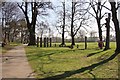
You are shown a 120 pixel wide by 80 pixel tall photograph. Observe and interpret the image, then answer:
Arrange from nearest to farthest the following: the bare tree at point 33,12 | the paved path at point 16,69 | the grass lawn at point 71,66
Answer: the paved path at point 16,69 < the grass lawn at point 71,66 < the bare tree at point 33,12

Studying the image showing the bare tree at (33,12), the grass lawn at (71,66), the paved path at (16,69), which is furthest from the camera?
the bare tree at (33,12)

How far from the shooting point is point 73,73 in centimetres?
1156

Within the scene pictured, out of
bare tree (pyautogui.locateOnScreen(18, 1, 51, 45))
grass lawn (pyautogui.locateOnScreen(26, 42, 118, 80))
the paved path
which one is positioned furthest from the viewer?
bare tree (pyautogui.locateOnScreen(18, 1, 51, 45))

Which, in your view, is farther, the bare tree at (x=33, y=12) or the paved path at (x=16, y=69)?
the bare tree at (x=33, y=12)

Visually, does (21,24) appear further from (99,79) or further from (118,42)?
(99,79)

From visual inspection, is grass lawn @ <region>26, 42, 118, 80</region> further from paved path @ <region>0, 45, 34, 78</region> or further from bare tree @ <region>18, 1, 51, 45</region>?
bare tree @ <region>18, 1, 51, 45</region>

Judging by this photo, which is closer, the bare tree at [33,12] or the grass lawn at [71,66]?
the grass lawn at [71,66]

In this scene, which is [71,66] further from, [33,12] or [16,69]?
[33,12]

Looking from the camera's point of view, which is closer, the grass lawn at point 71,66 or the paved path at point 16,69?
the paved path at point 16,69

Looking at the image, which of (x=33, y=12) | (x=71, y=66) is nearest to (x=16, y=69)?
(x=71, y=66)

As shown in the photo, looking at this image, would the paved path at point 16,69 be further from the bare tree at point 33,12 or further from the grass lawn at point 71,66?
the bare tree at point 33,12

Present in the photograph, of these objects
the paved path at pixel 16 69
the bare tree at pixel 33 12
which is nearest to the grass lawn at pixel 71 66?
the paved path at pixel 16 69

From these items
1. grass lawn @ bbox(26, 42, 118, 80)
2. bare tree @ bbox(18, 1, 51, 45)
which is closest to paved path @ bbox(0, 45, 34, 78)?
grass lawn @ bbox(26, 42, 118, 80)

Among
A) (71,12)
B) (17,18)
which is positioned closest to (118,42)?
(71,12)
